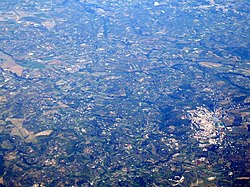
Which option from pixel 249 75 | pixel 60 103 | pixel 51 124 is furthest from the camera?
pixel 249 75

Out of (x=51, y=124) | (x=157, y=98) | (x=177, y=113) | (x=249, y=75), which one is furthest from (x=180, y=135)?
(x=249, y=75)

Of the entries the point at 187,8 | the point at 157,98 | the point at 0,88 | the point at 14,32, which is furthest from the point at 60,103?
the point at 187,8

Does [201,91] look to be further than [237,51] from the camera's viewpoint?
No

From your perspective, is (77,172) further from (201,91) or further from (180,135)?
(201,91)

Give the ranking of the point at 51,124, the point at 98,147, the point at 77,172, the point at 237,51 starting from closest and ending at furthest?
1. the point at 77,172
2. the point at 98,147
3. the point at 51,124
4. the point at 237,51

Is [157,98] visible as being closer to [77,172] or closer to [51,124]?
[51,124]

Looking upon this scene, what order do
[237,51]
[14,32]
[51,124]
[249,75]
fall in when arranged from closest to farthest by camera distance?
[51,124] < [249,75] < [237,51] < [14,32]
